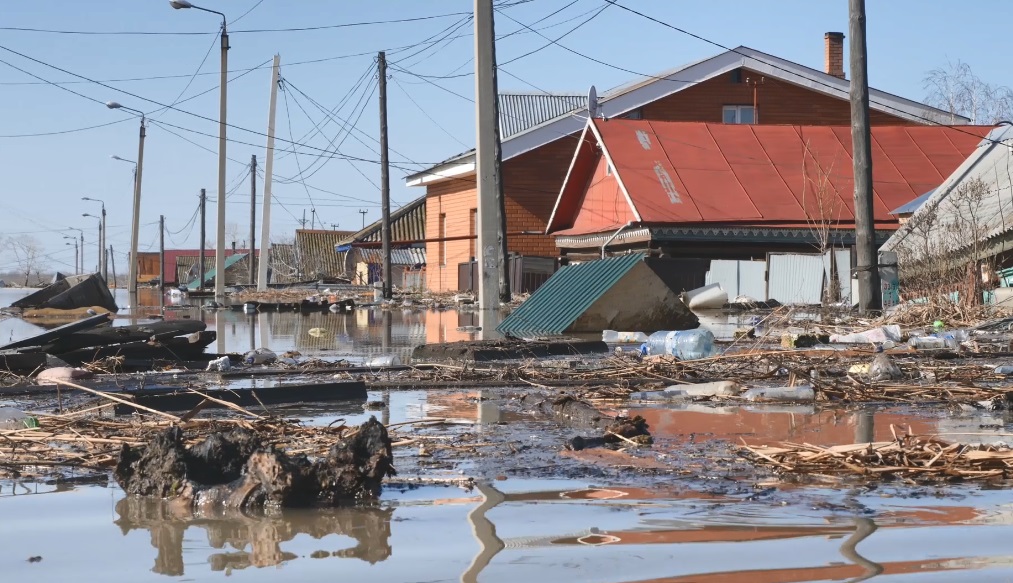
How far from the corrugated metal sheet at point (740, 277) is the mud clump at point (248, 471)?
18778 mm

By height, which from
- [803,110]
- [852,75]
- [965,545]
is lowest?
[965,545]

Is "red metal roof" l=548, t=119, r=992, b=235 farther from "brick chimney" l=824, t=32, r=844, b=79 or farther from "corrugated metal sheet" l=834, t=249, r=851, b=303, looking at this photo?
"brick chimney" l=824, t=32, r=844, b=79

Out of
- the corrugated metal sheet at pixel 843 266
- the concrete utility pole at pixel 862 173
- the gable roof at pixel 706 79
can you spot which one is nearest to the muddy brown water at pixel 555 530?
the concrete utility pole at pixel 862 173

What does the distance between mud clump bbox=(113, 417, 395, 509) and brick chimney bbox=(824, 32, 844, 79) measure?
3503 centimetres

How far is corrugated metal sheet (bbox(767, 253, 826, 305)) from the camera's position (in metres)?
21.6

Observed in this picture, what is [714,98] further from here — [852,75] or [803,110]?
[852,75]

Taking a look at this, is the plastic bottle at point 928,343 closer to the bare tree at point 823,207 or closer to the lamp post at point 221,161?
the bare tree at point 823,207

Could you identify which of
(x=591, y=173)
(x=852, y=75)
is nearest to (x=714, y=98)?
(x=591, y=173)

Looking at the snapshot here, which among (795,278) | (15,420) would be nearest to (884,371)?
(15,420)

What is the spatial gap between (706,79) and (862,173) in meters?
18.7

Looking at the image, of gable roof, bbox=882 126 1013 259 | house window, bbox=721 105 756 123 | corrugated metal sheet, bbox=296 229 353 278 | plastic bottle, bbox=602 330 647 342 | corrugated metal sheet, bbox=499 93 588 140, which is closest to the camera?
plastic bottle, bbox=602 330 647 342

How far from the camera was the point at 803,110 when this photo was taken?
35.2m

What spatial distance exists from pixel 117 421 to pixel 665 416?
3181 mm

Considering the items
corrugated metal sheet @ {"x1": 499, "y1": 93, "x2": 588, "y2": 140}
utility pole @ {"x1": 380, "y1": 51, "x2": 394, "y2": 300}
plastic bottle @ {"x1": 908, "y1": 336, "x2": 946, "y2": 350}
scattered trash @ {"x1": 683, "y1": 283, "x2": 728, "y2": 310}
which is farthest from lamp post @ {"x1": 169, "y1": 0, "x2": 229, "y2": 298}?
plastic bottle @ {"x1": 908, "y1": 336, "x2": 946, "y2": 350}
